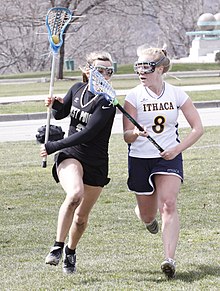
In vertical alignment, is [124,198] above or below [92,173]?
below

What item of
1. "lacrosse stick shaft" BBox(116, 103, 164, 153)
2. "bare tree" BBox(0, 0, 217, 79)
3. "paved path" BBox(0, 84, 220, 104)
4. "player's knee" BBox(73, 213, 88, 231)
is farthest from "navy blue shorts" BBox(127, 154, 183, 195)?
"bare tree" BBox(0, 0, 217, 79)

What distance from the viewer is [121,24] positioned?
72812 mm

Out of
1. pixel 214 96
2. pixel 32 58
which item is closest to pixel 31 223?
pixel 214 96

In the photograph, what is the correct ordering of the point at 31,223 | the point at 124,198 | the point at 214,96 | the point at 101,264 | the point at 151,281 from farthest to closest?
the point at 214,96 < the point at 124,198 < the point at 31,223 < the point at 101,264 < the point at 151,281

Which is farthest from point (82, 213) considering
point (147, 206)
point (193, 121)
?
point (193, 121)

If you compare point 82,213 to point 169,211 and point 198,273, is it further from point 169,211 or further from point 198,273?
point 198,273

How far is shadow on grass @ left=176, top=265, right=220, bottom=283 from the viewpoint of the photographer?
6.66m

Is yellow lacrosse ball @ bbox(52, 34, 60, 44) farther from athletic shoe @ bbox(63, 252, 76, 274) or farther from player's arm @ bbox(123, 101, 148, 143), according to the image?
athletic shoe @ bbox(63, 252, 76, 274)

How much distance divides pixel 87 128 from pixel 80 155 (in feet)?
1.01

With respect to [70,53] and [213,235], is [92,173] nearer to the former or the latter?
[213,235]

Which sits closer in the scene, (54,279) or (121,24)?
(54,279)

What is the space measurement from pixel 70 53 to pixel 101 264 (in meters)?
64.6

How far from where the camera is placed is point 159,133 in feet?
22.7

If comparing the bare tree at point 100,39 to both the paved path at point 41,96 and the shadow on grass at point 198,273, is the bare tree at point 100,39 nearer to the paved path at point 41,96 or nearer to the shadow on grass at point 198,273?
the paved path at point 41,96
